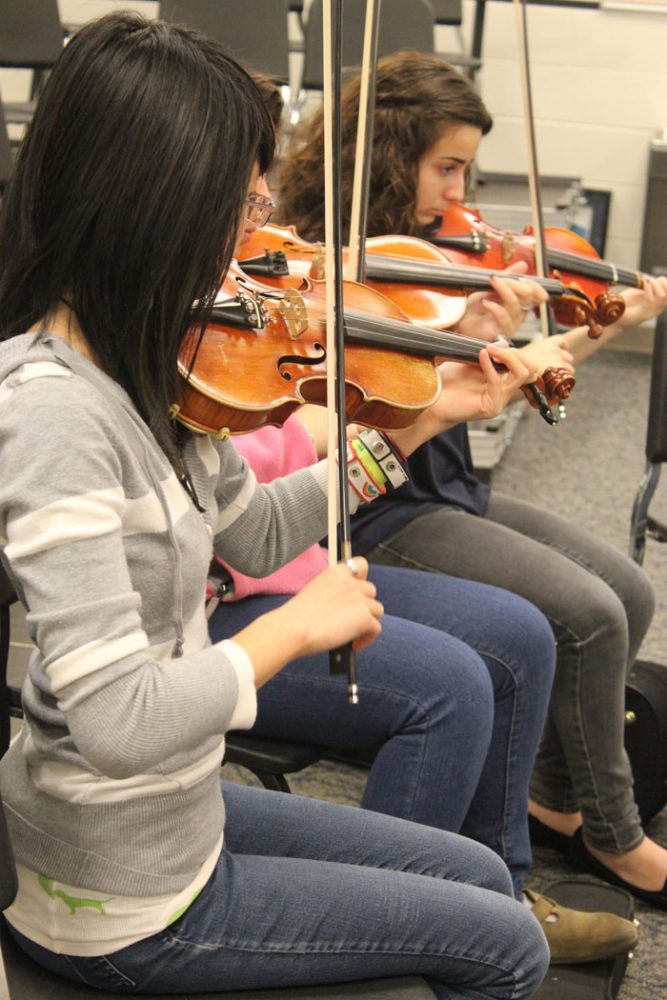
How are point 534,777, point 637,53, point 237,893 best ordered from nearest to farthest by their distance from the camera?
point 237,893 < point 534,777 < point 637,53

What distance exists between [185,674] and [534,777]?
3.69ft

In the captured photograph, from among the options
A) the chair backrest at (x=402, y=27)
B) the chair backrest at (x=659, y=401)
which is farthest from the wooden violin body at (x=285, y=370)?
the chair backrest at (x=402, y=27)

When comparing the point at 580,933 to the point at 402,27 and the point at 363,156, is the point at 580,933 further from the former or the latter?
the point at 402,27

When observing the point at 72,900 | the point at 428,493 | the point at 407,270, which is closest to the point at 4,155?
the point at 407,270

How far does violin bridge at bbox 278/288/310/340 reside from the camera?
1.24 m

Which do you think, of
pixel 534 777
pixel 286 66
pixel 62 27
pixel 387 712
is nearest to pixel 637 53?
pixel 286 66

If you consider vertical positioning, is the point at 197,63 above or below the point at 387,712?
above

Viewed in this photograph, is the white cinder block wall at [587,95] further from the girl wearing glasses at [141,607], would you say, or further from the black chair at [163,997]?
the black chair at [163,997]

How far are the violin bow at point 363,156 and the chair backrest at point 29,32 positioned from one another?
1.97 m

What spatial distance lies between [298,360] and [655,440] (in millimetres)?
925

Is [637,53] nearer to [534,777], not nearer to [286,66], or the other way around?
[286,66]

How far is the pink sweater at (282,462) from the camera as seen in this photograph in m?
1.38

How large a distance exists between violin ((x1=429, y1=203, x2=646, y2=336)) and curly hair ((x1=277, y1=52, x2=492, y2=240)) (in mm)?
79

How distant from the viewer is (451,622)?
1.47 m
